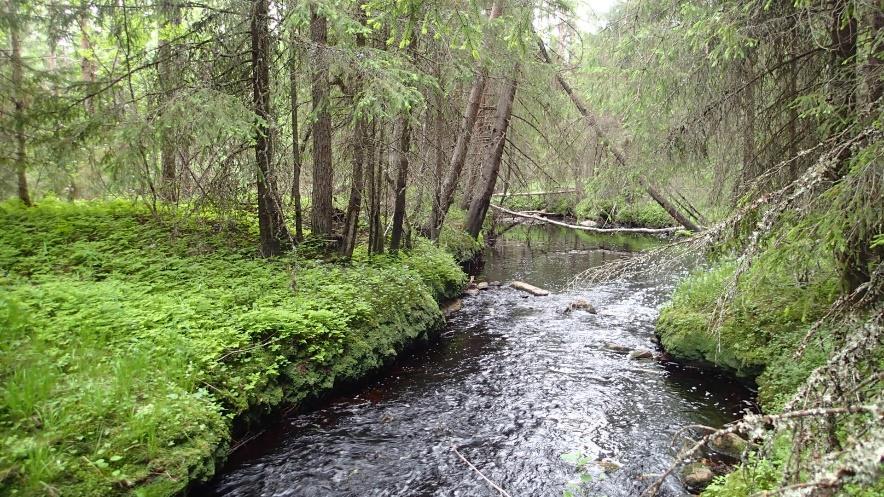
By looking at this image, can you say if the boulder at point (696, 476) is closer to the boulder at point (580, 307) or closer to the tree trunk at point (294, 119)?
the boulder at point (580, 307)

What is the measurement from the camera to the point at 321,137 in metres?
9.44

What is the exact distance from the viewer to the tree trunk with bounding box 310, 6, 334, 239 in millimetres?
8163

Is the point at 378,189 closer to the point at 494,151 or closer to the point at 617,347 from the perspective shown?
the point at 617,347

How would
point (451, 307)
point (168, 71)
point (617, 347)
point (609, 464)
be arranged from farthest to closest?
point (451, 307), point (617, 347), point (168, 71), point (609, 464)

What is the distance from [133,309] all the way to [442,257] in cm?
742

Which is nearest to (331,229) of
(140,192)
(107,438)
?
(140,192)

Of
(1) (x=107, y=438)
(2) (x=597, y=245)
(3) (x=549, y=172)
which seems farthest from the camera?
(2) (x=597, y=245)

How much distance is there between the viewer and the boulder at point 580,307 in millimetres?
11434

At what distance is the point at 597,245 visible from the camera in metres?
22.6

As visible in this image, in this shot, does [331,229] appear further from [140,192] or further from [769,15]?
[769,15]

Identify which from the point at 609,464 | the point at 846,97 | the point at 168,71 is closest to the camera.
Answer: the point at 609,464

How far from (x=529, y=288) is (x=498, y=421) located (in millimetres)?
7604

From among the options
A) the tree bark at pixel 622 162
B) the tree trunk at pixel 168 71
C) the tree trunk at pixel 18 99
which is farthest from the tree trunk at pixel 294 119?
the tree bark at pixel 622 162

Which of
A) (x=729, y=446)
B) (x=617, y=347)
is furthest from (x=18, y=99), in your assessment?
(x=729, y=446)
